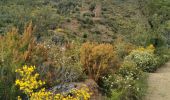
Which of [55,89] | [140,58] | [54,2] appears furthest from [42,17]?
[55,89]

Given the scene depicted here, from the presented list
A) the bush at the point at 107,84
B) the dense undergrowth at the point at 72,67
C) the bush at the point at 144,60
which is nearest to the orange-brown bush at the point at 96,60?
the dense undergrowth at the point at 72,67

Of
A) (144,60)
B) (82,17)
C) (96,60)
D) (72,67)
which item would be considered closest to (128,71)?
(96,60)

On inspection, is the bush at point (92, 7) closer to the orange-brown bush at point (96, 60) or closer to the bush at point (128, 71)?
the bush at point (128, 71)

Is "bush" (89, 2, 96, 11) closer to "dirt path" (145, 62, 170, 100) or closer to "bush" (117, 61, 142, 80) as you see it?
"dirt path" (145, 62, 170, 100)

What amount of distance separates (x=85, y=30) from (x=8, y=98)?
27585 mm

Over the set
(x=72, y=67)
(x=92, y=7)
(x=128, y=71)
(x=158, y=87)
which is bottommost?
(x=92, y=7)

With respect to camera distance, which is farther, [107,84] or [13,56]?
[107,84]

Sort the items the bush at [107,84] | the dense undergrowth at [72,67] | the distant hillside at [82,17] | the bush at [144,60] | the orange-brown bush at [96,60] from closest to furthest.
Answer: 1. the dense undergrowth at [72,67]
2. the bush at [107,84]
3. the orange-brown bush at [96,60]
4. the bush at [144,60]
5. the distant hillside at [82,17]

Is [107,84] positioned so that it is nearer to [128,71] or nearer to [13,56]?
[128,71]

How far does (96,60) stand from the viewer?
10406 mm

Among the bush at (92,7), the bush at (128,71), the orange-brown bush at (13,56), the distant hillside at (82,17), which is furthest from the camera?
the bush at (92,7)

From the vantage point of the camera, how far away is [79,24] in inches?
1390

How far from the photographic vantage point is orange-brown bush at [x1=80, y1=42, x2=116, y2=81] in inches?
397

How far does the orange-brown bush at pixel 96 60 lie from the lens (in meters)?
10.1
